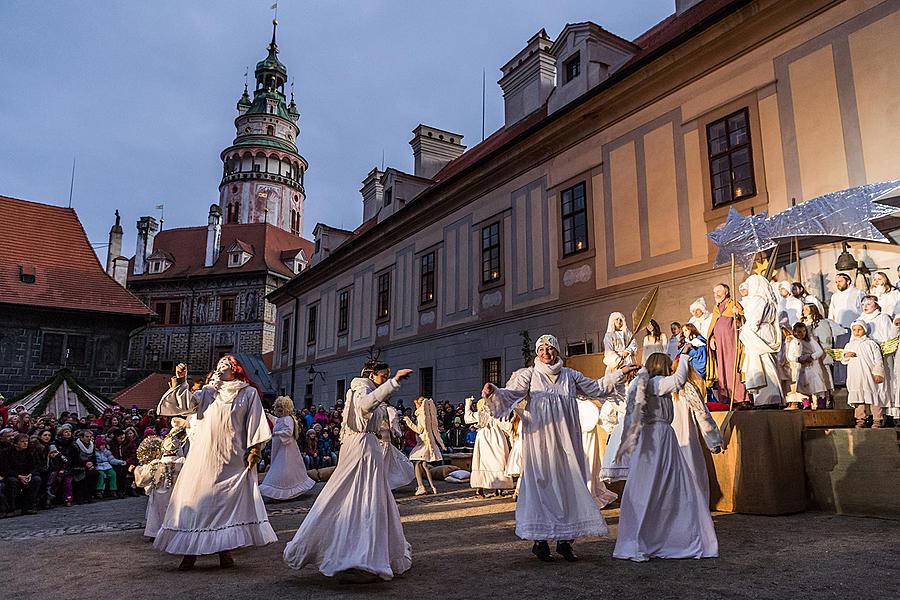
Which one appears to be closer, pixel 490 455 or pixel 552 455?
pixel 552 455

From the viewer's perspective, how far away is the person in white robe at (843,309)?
10.6 m

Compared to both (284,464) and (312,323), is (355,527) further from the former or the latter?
(312,323)

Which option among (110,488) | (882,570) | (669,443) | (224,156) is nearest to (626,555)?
(669,443)

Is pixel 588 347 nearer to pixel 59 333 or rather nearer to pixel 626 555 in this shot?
pixel 626 555

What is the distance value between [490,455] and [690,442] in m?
5.15

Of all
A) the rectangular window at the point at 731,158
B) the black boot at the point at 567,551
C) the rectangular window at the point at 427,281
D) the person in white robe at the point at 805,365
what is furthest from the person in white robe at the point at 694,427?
the rectangular window at the point at 427,281

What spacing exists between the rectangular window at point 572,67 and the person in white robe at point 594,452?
1232 cm

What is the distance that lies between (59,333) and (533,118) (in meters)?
27.0

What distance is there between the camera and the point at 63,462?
493 inches

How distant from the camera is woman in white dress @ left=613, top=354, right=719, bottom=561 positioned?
5895 mm

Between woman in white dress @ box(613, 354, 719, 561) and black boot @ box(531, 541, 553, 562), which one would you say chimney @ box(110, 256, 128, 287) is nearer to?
black boot @ box(531, 541, 553, 562)

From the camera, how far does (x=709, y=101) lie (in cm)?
1447

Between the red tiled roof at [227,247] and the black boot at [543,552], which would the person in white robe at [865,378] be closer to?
the black boot at [543,552]

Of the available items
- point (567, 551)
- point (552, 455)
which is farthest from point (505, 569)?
point (552, 455)
